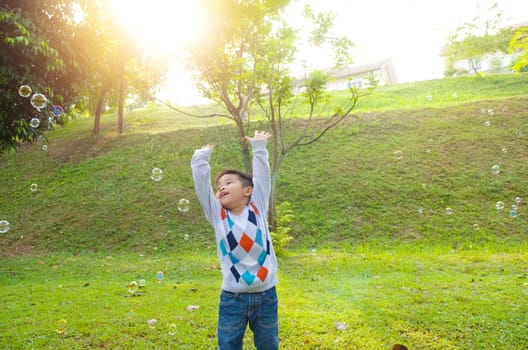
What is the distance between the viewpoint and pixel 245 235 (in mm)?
2836

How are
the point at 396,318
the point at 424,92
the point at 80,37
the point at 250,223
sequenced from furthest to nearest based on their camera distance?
1. the point at 424,92
2. the point at 80,37
3. the point at 396,318
4. the point at 250,223

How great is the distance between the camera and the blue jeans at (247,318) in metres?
2.79

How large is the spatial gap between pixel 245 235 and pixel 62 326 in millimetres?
3532

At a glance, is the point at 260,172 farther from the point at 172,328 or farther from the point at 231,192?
the point at 172,328

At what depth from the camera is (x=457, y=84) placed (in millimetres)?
25891

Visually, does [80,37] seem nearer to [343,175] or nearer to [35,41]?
[35,41]

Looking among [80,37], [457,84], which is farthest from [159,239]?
[457,84]

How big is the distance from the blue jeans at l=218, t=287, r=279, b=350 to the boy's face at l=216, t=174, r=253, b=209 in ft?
1.91


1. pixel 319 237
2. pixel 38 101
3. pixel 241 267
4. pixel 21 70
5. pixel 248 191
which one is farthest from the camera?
pixel 319 237

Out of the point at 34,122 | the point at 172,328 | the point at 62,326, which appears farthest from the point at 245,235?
the point at 34,122

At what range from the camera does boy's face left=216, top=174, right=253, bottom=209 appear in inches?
117

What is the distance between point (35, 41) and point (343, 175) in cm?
956

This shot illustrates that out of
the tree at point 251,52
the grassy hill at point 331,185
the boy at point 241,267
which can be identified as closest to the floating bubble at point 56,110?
the tree at point 251,52

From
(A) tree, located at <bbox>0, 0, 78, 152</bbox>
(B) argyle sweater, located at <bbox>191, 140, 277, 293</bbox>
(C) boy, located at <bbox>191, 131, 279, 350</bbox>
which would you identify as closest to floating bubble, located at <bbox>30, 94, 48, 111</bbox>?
(A) tree, located at <bbox>0, 0, 78, 152</bbox>
